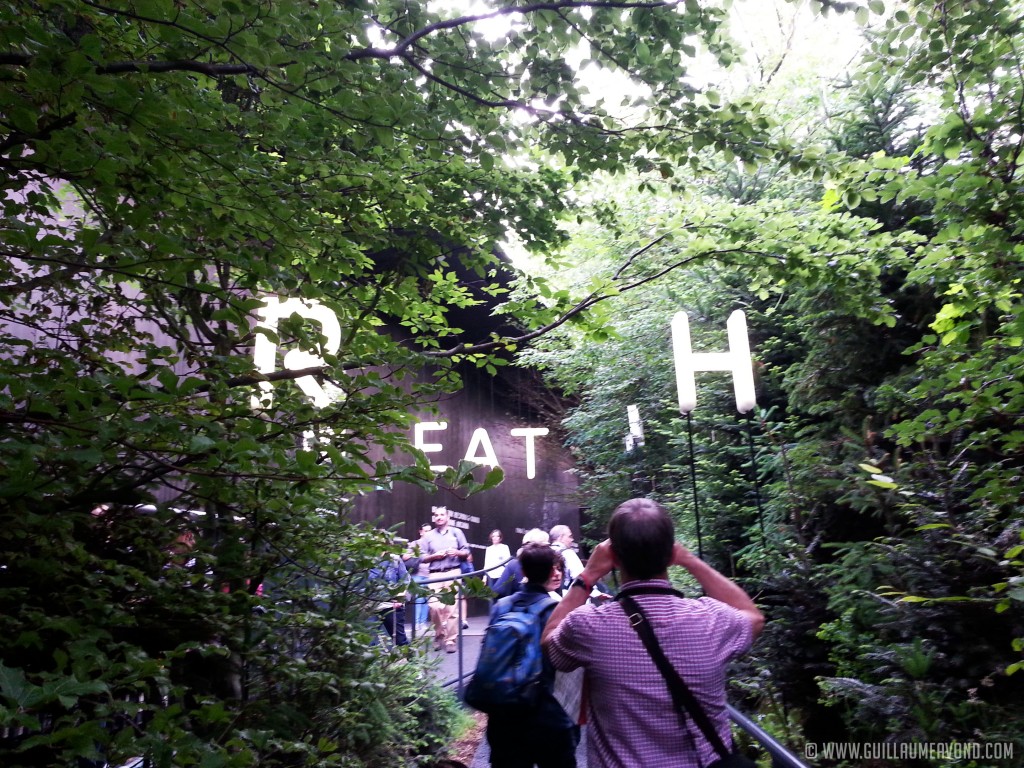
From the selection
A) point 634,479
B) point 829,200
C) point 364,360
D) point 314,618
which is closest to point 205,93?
point 364,360

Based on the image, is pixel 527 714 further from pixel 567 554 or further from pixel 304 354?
pixel 567 554

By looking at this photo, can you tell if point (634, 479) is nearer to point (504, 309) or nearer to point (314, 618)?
point (504, 309)

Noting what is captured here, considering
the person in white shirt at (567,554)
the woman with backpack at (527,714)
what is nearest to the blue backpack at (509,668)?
the woman with backpack at (527,714)

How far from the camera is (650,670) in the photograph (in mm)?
1840

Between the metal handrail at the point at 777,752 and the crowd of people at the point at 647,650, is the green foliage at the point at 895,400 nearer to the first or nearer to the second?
the metal handrail at the point at 777,752

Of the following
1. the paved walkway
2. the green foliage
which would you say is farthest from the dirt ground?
the green foliage

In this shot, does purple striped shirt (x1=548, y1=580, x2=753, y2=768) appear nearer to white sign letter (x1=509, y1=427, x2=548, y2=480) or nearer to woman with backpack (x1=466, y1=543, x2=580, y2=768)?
woman with backpack (x1=466, y1=543, x2=580, y2=768)

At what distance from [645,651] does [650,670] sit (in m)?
0.05

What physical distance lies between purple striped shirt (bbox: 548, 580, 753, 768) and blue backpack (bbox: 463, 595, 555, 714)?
89 cm

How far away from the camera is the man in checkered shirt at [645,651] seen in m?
1.82

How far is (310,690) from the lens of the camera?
3760 millimetres

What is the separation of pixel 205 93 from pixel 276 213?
90 cm

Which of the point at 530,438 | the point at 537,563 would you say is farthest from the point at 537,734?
the point at 530,438

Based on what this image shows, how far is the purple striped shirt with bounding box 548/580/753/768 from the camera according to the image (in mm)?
1815
